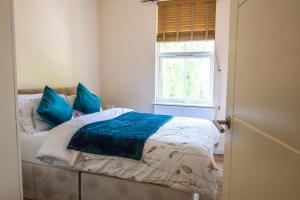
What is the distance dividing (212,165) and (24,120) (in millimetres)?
1896

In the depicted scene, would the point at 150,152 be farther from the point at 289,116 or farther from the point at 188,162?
the point at 289,116

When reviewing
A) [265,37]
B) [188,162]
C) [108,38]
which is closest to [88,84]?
[108,38]

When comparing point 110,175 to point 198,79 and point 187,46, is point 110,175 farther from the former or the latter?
point 187,46

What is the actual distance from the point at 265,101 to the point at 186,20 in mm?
3464

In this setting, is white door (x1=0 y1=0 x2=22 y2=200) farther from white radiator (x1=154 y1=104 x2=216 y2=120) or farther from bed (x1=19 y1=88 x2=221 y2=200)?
white radiator (x1=154 y1=104 x2=216 y2=120)

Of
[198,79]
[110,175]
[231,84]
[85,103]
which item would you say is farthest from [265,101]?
[198,79]

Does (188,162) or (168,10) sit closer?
(188,162)

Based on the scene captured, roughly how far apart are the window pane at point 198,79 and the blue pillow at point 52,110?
2286mm

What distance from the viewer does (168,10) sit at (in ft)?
12.8

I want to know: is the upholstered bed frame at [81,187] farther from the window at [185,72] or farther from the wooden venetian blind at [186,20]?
the wooden venetian blind at [186,20]

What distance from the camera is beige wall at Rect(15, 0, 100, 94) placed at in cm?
272

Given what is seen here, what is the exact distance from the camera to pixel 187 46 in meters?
3.97

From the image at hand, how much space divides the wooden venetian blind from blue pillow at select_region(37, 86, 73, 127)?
7.28 ft

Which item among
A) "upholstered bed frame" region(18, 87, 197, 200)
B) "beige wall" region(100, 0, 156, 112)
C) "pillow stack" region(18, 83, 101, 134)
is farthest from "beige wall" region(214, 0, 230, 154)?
"pillow stack" region(18, 83, 101, 134)
